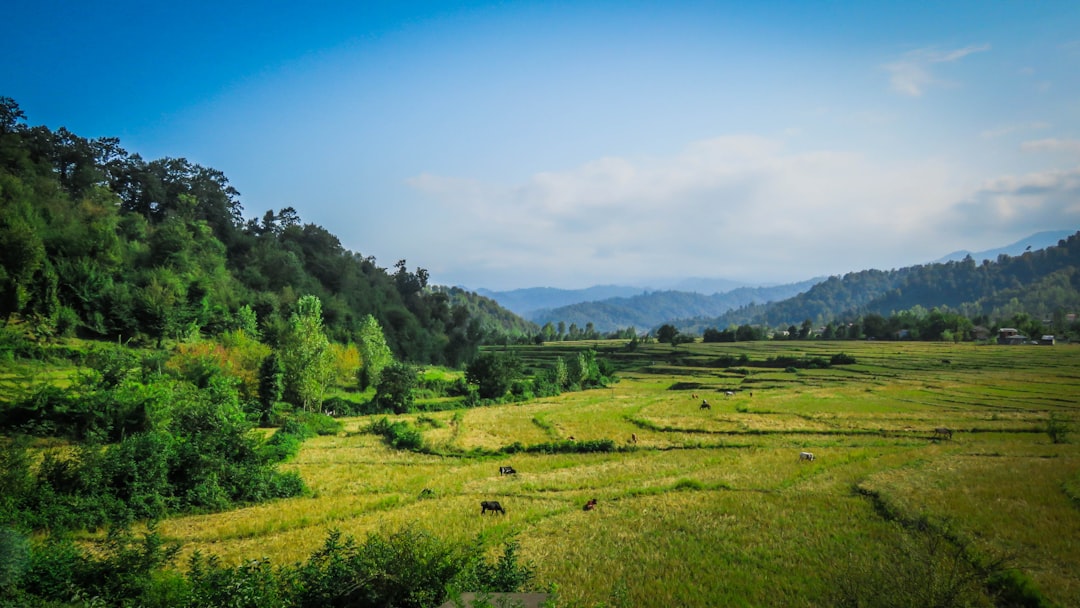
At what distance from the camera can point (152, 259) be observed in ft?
216

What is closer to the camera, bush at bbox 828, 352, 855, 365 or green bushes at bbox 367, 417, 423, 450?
green bushes at bbox 367, 417, 423, 450

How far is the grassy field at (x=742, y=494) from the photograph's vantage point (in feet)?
43.5

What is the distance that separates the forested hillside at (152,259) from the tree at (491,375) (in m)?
28.4

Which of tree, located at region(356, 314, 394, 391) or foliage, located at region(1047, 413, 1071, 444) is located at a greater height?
tree, located at region(356, 314, 394, 391)

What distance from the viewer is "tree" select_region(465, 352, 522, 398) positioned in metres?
62.5

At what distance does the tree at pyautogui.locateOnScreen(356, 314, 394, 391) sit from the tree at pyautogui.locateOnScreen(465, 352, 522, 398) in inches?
493

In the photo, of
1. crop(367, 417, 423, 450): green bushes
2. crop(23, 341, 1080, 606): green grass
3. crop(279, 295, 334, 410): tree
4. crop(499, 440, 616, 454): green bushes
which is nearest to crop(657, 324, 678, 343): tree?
crop(23, 341, 1080, 606): green grass

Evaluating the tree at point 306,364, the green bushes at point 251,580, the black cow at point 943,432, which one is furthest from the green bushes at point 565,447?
the tree at point 306,364

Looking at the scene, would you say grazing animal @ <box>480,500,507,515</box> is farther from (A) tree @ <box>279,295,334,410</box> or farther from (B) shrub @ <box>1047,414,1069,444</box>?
(A) tree @ <box>279,295,334,410</box>

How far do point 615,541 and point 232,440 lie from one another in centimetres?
1865

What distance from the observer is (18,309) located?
4425 cm

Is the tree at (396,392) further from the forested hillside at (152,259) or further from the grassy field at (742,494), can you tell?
the forested hillside at (152,259)

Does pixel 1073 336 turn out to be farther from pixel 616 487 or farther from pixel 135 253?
pixel 135 253

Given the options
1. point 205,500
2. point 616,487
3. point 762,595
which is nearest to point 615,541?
point 762,595
